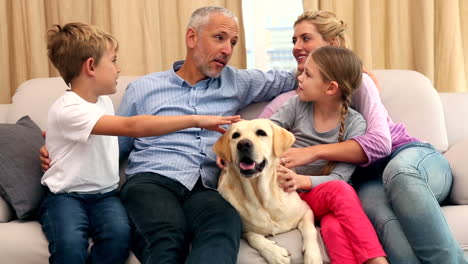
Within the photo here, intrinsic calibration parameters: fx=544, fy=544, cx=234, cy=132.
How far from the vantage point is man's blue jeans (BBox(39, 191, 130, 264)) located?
5.87ft

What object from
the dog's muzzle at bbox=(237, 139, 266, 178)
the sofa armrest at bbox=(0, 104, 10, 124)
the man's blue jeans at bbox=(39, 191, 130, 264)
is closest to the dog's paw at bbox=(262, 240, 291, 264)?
the dog's muzzle at bbox=(237, 139, 266, 178)

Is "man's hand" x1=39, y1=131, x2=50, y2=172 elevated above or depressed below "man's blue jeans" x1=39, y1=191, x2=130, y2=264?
above

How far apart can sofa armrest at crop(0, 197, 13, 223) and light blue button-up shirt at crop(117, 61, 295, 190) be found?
1.59 ft

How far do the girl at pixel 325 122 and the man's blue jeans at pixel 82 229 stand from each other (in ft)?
2.03

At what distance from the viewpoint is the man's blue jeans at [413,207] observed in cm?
178

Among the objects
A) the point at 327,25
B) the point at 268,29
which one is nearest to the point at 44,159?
the point at 327,25

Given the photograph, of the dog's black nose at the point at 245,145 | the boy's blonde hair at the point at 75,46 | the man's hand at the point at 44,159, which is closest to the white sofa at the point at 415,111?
the man's hand at the point at 44,159

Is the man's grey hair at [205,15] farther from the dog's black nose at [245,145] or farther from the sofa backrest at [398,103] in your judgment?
the dog's black nose at [245,145]

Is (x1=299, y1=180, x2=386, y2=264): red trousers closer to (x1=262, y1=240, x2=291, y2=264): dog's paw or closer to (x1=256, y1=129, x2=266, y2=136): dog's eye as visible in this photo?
(x1=262, y1=240, x2=291, y2=264): dog's paw

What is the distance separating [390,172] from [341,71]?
470 millimetres

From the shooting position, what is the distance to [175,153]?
2279 millimetres

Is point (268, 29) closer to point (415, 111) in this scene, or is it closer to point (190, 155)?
point (415, 111)

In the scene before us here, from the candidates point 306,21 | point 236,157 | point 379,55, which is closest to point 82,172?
point 236,157

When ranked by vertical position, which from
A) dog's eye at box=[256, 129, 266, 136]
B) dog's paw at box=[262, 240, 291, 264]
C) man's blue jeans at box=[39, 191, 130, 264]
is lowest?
dog's paw at box=[262, 240, 291, 264]
